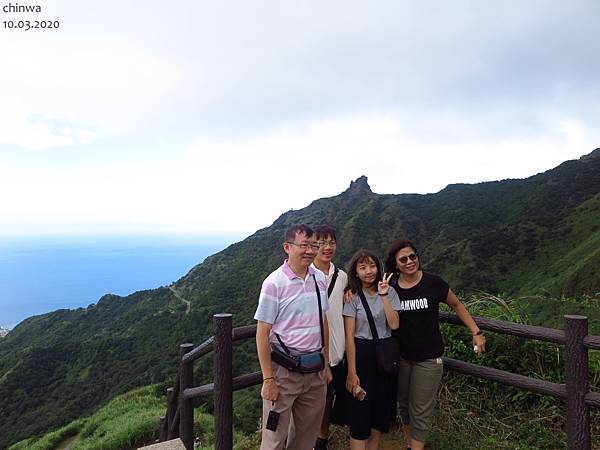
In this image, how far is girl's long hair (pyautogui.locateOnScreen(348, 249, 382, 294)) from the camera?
9.40 ft

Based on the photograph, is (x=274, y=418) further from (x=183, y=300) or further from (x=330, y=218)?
(x=330, y=218)

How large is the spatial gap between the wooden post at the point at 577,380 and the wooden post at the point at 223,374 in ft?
7.76

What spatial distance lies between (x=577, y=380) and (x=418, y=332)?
1079mm

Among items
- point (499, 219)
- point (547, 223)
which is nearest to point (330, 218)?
point (499, 219)

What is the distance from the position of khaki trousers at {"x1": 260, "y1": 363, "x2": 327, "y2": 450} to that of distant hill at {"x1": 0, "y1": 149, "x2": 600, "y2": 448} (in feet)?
77.9

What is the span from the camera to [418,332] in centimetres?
296

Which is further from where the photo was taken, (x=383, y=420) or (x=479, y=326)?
(x=479, y=326)

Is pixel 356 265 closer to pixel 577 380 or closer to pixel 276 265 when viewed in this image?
pixel 577 380

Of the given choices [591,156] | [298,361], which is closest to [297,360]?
[298,361]

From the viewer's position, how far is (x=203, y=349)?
3.59m

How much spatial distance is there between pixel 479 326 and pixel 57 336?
71770mm

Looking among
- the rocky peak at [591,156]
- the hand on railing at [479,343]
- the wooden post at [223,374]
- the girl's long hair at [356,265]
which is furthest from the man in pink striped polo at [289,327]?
the rocky peak at [591,156]

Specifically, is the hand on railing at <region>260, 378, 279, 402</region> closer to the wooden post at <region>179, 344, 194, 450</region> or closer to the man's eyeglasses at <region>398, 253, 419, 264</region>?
the man's eyeglasses at <region>398, 253, 419, 264</region>

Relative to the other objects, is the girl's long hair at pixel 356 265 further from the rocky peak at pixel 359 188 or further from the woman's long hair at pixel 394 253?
the rocky peak at pixel 359 188
